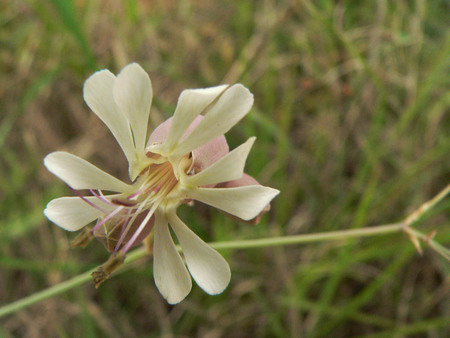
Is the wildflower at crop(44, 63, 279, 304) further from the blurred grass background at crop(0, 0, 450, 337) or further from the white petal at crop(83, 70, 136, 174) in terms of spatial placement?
the blurred grass background at crop(0, 0, 450, 337)

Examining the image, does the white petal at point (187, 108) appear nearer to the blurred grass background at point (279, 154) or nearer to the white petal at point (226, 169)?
the white petal at point (226, 169)

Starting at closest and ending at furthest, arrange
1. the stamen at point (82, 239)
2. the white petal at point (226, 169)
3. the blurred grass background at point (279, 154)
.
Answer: the white petal at point (226, 169) < the stamen at point (82, 239) < the blurred grass background at point (279, 154)

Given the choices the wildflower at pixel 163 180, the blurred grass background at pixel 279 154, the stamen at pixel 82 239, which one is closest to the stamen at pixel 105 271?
the wildflower at pixel 163 180

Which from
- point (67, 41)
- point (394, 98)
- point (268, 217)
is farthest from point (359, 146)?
point (67, 41)

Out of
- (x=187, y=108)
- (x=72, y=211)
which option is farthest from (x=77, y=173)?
(x=187, y=108)

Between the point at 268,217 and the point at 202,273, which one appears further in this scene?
the point at 268,217

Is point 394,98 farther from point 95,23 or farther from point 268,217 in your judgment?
point 95,23
